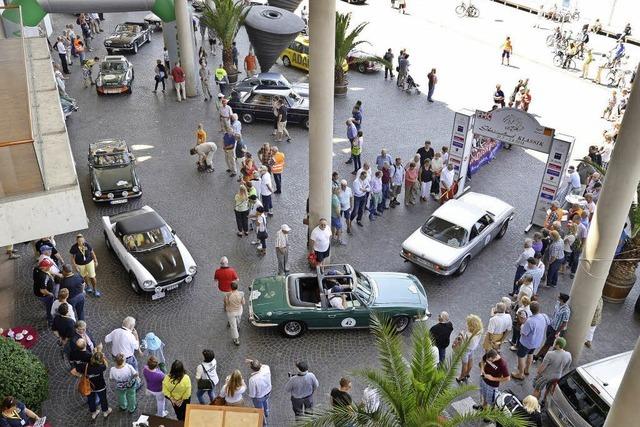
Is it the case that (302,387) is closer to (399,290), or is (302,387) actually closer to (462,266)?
(399,290)

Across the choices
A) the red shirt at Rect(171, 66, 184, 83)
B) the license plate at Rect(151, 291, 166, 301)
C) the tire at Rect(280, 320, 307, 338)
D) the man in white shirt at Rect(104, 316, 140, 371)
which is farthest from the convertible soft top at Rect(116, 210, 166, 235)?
the red shirt at Rect(171, 66, 184, 83)

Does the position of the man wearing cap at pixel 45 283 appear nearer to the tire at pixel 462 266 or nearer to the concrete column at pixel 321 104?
the concrete column at pixel 321 104

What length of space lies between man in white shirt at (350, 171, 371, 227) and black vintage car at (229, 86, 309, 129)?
6.80 meters

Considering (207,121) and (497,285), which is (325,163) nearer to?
(497,285)

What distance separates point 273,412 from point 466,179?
1066 centimetres

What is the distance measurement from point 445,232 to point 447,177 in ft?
9.13

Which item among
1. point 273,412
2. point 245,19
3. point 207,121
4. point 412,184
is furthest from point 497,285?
point 245,19

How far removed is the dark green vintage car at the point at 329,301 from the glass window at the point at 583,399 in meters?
3.36

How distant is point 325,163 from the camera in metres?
14.5

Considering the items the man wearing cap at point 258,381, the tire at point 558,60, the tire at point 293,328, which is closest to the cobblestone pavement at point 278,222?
the tire at point 293,328

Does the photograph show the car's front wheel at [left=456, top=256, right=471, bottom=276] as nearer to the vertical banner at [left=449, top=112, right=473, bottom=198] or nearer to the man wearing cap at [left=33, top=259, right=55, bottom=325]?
the vertical banner at [left=449, top=112, right=473, bottom=198]

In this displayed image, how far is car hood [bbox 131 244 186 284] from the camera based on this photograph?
13.7m

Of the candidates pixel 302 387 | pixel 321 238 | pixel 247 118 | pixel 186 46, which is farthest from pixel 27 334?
pixel 186 46

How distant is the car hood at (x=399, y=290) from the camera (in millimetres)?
12715
